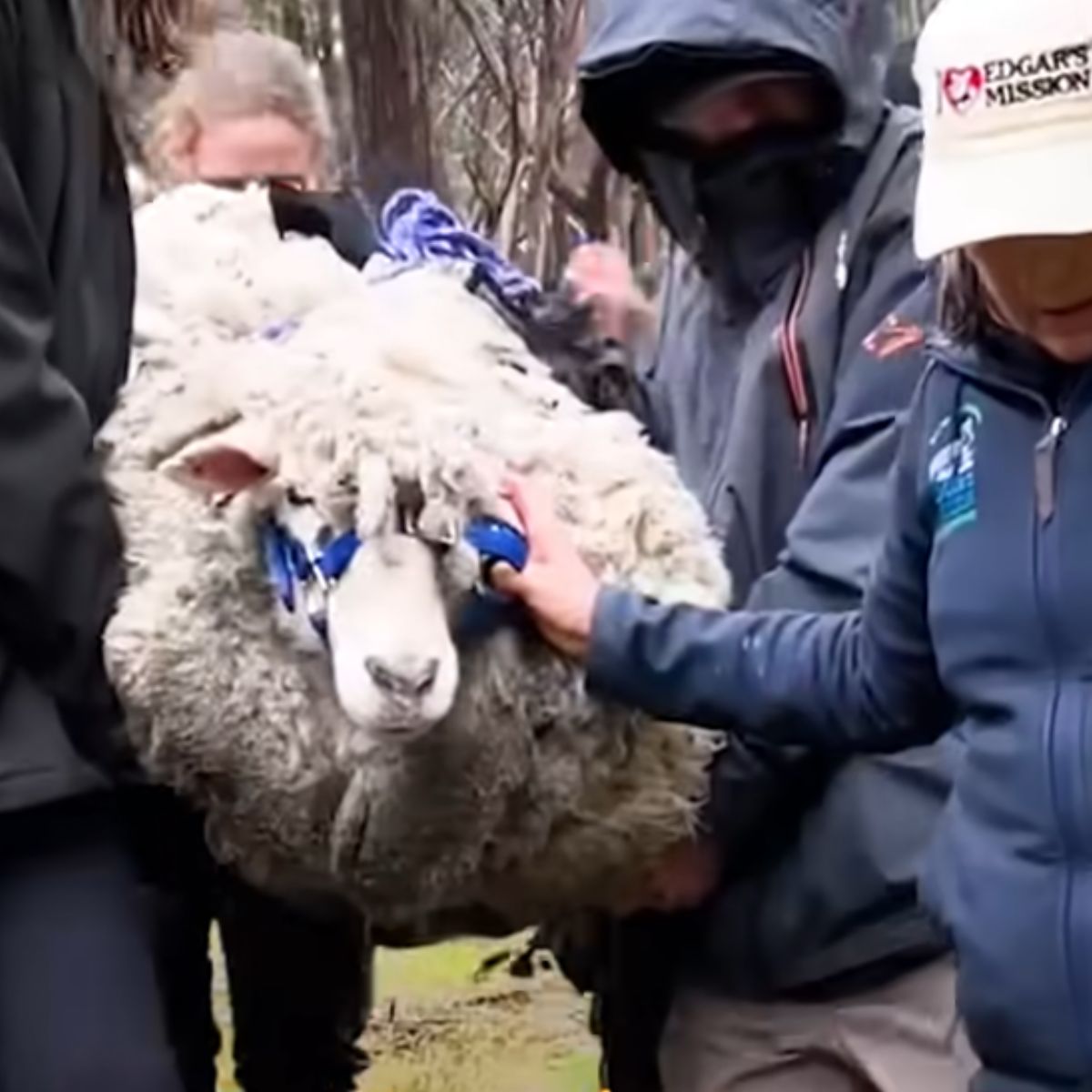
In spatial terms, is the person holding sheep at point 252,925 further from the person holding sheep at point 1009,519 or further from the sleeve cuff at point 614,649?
the person holding sheep at point 1009,519

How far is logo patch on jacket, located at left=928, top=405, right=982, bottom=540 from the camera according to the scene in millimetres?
2457

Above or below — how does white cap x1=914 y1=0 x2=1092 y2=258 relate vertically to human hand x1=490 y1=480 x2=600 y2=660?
above

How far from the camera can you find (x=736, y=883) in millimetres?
3010

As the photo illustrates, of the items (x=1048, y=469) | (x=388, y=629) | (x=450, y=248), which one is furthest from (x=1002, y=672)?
(x=450, y=248)

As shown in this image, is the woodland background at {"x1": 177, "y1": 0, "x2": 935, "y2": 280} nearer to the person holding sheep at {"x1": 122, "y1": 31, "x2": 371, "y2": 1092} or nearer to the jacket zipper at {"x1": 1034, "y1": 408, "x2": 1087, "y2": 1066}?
the person holding sheep at {"x1": 122, "y1": 31, "x2": 371, "y2": 1092}

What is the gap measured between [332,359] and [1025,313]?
2.49ft

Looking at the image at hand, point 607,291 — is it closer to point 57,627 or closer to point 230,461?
point 230,461

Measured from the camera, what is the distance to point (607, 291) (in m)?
3.53

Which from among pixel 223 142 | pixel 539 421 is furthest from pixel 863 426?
pixel 223 142

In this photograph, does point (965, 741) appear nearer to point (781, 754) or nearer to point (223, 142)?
point (781, 754)

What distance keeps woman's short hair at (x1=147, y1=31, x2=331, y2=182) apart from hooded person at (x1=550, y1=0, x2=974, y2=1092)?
1.24 metres

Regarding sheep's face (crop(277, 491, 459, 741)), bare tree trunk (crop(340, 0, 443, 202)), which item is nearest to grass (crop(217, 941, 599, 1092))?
sheep's face (crop(277, 491, 459, 741))

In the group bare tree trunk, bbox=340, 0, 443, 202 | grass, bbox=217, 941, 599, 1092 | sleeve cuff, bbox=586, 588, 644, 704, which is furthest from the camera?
bare tree trunk, bbox=340, 0, 443, 202

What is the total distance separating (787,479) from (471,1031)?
3.09 meters
